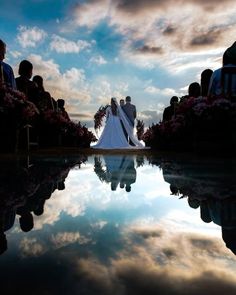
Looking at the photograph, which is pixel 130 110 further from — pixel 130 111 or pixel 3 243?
pixel 3 243

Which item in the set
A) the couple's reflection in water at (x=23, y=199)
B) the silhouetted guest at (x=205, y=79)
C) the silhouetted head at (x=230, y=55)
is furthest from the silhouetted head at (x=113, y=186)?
the silhouetted guest at (x=205, y=79)

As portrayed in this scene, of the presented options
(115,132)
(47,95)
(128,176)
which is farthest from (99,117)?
(128,176)

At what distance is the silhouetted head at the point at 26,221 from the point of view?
2021 mm

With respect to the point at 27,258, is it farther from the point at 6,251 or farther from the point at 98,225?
the point at 98,225

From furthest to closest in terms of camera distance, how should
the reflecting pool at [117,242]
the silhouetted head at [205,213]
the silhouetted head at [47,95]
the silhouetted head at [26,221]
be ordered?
the silhouetted head at [47,95]
the silhouetted head at [205,213]
the silhouetted head at [26,221]
the reflecting pool at [117,242]

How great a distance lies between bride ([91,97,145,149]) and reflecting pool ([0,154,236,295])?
64.6 ft

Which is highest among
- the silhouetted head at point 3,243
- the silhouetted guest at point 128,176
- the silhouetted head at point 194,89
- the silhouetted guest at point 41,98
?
the silhouetted head at point 194,89

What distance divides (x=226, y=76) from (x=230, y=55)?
66 cm

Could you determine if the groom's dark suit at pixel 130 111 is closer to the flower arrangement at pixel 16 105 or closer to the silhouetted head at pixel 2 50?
the silhouetted head at pixel 2 50

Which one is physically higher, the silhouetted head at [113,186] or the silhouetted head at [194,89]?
the silhouetted head at [194,89]

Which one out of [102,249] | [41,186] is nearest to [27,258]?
[102,249]

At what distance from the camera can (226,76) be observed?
33.5ft

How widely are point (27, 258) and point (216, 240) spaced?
815mm

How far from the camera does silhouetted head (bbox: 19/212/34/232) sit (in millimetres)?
2021
